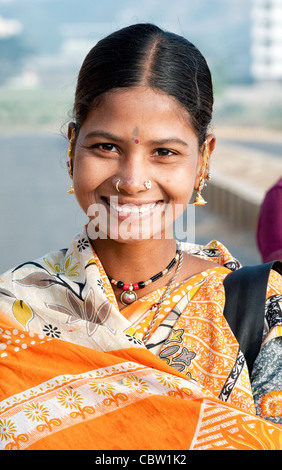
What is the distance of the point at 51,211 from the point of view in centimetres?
1225

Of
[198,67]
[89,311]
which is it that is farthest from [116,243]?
[198,67]

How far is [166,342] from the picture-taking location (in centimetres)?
219

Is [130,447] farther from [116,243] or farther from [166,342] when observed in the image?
[116,243]

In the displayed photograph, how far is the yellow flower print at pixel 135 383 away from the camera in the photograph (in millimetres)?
2047

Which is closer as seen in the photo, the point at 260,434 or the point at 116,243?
Result: the point at 260,434

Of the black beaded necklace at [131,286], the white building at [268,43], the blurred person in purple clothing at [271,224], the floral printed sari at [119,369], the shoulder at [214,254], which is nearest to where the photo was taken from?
the floral printed sari at [119,369]

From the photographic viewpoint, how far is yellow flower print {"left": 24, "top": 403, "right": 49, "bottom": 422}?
204cm

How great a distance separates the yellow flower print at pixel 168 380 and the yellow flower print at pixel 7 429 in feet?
1.25

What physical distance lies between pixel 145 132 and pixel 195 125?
21cm

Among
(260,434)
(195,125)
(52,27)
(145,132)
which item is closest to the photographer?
(260,434)

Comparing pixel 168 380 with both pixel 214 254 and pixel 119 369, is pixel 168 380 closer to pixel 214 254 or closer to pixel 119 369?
pixel 119 369

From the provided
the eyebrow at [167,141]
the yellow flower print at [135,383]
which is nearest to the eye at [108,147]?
the eyebrow at [167,141]

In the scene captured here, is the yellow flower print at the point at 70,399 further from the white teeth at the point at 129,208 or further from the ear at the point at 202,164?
the ear at the point at 202,164
